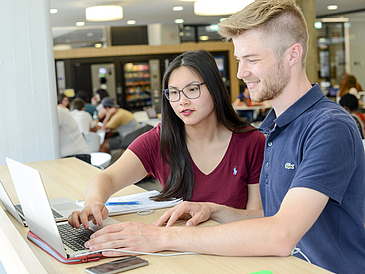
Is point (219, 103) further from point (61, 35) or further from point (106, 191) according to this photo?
point (61, 35)

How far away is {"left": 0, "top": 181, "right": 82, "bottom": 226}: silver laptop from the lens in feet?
4.74

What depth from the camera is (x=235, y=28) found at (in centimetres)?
132

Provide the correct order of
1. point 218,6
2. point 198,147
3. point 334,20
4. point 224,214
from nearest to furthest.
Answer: point 224,214 < point 198,147 < point 218,6 < point 334,20

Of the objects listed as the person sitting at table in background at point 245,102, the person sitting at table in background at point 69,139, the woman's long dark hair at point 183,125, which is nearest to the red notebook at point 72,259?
the woman's long dark hair at point 183,125

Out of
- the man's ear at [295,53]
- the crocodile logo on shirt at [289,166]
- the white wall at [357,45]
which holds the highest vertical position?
the white wall at [357,45]

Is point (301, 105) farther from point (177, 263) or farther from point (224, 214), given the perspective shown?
point (177, 263)

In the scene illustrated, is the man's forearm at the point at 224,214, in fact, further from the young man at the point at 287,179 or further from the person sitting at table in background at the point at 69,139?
the person sitting at table in background at the point at 69,139

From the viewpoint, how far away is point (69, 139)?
4.08 m

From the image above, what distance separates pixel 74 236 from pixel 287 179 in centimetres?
69

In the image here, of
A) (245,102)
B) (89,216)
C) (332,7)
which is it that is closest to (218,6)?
(245,102)

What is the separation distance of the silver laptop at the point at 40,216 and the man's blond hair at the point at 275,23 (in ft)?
2.52

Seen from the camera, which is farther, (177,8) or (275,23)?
(177,8)

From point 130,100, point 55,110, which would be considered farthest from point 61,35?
point 55,110

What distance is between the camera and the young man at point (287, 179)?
1052 mm
